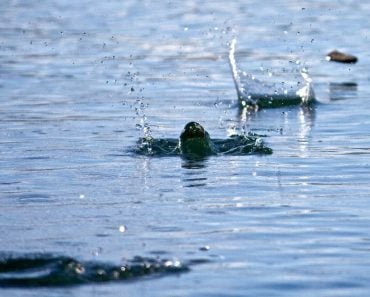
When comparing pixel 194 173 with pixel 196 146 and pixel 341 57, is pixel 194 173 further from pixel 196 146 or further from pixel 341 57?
pixel 341 57

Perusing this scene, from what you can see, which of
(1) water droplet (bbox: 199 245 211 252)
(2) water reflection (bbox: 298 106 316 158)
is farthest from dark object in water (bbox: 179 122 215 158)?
(1) water droplet (bbox: 199 245 211 252)

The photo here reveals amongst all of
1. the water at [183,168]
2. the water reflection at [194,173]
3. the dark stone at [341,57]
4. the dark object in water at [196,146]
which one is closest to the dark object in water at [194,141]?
the dark object in water at [196,146]

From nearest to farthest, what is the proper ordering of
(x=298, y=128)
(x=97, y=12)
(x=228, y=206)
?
1. (x=228, y=206)
2. (x=298, y=128)
3. (x=97, y=12)

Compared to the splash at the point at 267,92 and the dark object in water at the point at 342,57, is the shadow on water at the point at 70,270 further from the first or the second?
the dark object in water at the point at 342,57

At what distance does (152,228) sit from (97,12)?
69.9ft

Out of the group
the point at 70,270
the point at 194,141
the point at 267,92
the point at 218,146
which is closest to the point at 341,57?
the point at 267,92

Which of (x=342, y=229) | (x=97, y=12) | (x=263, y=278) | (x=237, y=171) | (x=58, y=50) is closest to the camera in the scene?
(x=263, y=278)

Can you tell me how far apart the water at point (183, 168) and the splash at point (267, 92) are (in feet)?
0.75

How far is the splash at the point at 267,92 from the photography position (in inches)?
683

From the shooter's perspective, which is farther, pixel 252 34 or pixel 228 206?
pixel 252 34

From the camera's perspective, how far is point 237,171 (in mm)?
12164

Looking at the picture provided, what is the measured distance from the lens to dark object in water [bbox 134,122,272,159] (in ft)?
43.4

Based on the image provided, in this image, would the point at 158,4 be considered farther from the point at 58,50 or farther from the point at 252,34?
the point at 58,50

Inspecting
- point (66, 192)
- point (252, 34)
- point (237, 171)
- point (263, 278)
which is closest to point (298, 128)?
point (237, 171)
